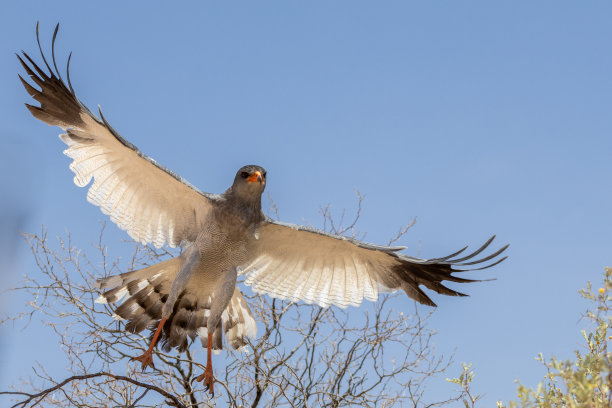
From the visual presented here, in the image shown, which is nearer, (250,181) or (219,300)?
(250,181)

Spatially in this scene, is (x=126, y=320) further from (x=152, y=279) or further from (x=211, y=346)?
→ (x=211, y=346)

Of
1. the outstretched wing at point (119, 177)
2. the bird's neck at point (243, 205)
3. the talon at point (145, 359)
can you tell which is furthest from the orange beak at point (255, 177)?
the talon at point (145, 359)

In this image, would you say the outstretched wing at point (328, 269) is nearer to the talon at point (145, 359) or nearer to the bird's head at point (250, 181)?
the bird's head at point (250, 181)

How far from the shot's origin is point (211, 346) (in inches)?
225

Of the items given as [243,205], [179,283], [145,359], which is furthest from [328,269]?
[145,359]

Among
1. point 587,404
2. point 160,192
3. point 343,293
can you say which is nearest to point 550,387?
point 587,404

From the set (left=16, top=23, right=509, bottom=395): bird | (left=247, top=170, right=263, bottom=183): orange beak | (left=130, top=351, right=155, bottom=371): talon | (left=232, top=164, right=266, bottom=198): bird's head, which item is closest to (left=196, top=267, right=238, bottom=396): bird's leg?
(left=16, top=23, right=509, bottom=395): bird

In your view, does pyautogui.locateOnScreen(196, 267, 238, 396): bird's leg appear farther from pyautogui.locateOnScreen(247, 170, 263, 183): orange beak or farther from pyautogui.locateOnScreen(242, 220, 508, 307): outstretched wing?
pyautogui.locateOnScreen(247, 170, 263, 183): orange beak

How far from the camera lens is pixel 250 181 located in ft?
18.2

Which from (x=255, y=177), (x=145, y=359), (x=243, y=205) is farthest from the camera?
(x=243, y=205)

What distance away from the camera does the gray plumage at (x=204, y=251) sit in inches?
220

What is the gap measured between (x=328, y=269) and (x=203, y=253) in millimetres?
1290

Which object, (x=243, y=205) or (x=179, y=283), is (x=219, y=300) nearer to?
(x=179, y=283)

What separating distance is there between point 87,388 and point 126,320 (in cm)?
153
